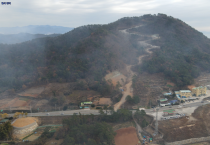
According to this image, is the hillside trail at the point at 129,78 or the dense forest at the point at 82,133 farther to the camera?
the hillside trail at the point at 129,78

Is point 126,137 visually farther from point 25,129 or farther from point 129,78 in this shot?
point 129,78

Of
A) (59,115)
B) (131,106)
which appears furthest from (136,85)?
(59,115)

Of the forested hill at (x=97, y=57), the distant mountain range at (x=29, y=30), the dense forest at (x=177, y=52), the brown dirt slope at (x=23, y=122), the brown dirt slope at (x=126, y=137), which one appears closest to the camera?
the brown dirt slope at (x=126, y=137)

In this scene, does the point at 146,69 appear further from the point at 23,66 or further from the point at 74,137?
the point at 23,66

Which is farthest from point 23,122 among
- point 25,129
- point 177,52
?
point 177,52

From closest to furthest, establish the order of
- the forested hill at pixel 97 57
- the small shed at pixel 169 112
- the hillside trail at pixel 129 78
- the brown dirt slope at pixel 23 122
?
the brown dirt slope at pixel 23 122 < the small shed at pixel 169 112 < the hillside trail at pixel 129 78 < the forested hill at pixel 97 57

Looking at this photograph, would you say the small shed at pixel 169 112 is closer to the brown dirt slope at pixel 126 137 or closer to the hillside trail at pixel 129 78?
the brown dirt slope at pixel 126 137

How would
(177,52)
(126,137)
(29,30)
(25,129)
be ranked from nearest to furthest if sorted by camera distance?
1. (126,137)
2. (25,129)
3. (177,52)
4. (29,30)

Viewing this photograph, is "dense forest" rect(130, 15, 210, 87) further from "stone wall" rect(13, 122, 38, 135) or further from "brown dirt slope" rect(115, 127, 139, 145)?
"stone wall" rect(13, 122, 38, 135)

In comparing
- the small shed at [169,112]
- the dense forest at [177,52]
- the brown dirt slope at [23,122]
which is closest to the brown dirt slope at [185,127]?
the small shed at [169,112]
